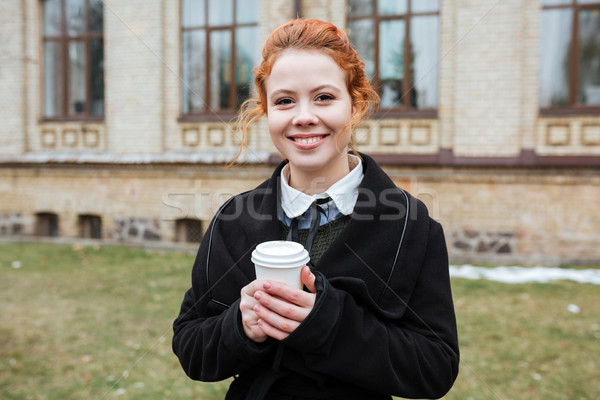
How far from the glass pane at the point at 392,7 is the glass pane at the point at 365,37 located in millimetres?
342

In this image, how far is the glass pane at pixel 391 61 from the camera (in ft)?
29.6

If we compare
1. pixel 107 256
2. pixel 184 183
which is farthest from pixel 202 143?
pixel 107 256

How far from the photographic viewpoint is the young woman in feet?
4.20

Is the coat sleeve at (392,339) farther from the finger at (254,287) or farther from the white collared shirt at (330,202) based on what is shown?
the white collared shirt at (330,202)

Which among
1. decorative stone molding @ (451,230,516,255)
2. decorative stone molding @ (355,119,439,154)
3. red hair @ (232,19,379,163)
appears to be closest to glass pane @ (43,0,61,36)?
decorative stone molding @ (355,119,439,154)

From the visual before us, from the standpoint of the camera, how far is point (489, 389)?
3912 millimetres

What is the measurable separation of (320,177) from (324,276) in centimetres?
37

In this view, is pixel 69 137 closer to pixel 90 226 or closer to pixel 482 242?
pixel 90 226

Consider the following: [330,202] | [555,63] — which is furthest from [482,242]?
[330,202]

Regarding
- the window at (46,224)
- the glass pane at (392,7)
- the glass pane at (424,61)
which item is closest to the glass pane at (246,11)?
the glass pane at (392,7)

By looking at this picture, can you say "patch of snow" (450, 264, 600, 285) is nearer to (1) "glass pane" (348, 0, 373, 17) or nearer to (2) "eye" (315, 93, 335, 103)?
(1) "glass pane" (348, 0, 373, 17)

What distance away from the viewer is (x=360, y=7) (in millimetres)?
9117

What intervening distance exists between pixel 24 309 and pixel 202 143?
4907 mm

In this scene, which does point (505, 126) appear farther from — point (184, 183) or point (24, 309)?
point (24, 309)
